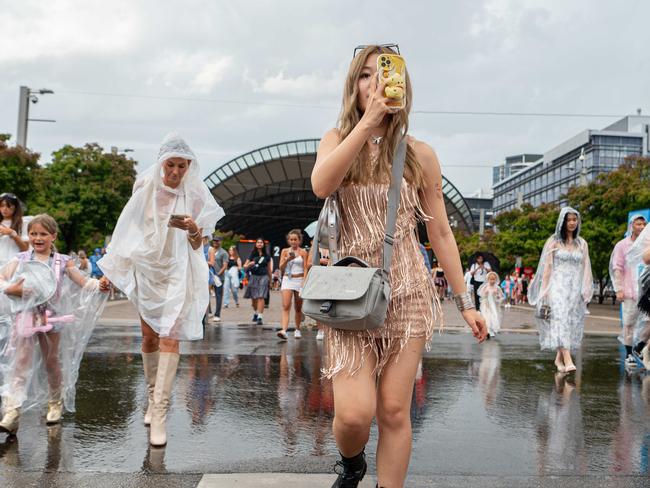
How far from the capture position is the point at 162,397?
4.60 meters

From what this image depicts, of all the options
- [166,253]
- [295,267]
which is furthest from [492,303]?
[166,253]

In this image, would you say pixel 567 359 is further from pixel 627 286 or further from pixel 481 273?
pixel 481 273

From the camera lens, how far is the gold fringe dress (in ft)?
9.47

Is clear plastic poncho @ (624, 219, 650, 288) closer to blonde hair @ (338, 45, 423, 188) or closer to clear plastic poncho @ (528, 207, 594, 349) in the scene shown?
clear plastic poncho @ (528, 207, 594, 349)

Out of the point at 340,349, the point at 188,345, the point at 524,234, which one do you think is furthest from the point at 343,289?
the point at 524,234

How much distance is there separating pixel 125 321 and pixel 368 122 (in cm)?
1257

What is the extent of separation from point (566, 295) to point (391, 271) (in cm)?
635

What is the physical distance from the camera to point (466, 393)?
6.68 metres

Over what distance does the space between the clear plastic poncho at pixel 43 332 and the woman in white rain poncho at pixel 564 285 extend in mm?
5615

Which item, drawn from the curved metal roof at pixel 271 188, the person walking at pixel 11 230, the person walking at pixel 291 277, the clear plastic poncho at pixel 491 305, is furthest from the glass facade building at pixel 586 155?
the person walking at pixel 11 230

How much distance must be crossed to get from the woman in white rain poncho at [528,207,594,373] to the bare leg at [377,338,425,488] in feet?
19.9

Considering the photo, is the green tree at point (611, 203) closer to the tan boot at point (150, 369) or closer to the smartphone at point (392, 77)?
the tan boot at point (150, 369)

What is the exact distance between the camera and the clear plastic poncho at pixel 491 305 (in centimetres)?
1391

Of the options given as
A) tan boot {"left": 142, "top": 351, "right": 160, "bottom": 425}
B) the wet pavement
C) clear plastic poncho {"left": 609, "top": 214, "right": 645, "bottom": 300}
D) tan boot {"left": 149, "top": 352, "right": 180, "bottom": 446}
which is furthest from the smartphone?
clear plastic poncho {"left": 609, "top": 214, "right": 645, "bottom": 300}
